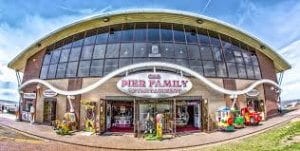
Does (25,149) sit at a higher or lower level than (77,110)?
lower

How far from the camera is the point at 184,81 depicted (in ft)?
71.6

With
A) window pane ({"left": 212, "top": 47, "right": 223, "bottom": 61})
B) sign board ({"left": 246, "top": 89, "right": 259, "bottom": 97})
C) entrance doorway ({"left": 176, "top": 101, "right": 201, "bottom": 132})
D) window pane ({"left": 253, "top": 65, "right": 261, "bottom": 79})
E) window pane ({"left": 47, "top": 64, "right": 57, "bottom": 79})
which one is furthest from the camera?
window pane ({"left": 253, "top": 65, "right": 261, "bottom": 79})

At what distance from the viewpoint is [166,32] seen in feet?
80.5

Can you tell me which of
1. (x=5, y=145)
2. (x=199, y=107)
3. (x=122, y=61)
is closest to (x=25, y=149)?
(x=5, y=145)

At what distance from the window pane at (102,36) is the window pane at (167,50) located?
4.77 meters

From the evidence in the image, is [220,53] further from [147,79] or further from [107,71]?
[107,71]

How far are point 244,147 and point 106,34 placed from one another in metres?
15.4

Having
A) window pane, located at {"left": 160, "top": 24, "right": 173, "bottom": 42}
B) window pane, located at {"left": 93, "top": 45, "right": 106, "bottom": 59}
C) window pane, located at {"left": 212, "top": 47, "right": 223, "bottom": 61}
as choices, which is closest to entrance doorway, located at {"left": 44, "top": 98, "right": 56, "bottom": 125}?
window pane, located at {"left": 93, "top": 45, "right": 106, "bottom": 59}

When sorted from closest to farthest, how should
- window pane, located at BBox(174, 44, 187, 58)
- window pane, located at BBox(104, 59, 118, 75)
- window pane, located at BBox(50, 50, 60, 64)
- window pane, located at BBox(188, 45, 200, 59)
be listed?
window pane, located at BBox(104, 59, 118, 75) < window pane, located at BBox(174, 44, 187, 58) < window pane, located at BBox(188, 45, 200, 59) < window pane, located at BBox(50, 50, 60, 64)

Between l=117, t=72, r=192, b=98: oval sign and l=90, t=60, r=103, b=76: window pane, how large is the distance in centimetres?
235

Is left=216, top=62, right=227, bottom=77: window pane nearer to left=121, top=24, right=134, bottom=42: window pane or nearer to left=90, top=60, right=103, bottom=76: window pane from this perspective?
left=121, top=24, right=134, bottom=42: window pane

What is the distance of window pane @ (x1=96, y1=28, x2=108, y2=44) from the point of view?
79.5 feet

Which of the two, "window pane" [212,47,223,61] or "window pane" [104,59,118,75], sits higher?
"window pane" [212,47,223,61]

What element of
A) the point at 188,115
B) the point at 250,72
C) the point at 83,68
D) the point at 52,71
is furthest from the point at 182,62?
the point at 52,71
